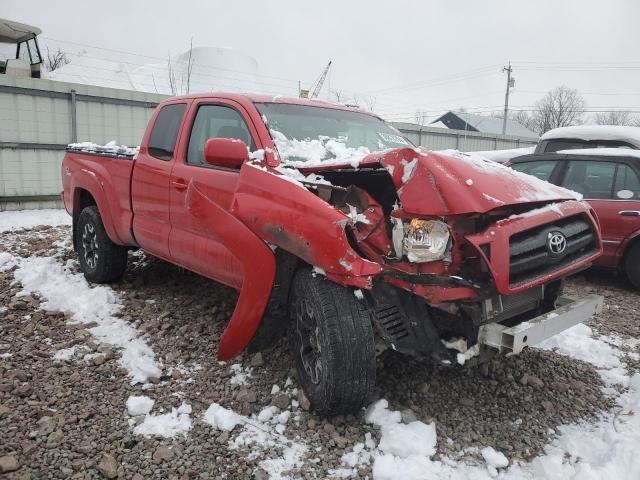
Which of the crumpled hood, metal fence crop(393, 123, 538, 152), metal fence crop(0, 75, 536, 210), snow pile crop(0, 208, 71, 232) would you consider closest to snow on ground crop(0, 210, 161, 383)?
the crumpled hood

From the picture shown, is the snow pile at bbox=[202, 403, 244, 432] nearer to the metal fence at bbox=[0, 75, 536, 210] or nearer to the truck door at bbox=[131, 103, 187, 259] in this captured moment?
the truck door at bbox=[131, 103, 187, 259]

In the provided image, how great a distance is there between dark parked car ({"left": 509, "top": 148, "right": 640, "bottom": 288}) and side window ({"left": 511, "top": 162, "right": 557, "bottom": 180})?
8.8 inches

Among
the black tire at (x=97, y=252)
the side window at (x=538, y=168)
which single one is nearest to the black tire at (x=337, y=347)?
the black tire at (x=97, y=252)

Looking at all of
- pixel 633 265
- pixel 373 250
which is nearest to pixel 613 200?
pixel 633 265

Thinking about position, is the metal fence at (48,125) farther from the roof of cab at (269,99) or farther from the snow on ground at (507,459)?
the snow on ground at (507,459)

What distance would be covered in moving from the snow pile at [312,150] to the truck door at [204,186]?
0.69 feet

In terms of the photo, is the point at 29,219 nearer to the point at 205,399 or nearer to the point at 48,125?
the point at 48,125

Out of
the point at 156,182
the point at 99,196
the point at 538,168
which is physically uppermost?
the point at 538,168

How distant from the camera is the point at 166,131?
448 cm

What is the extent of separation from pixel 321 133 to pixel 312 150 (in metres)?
0.31

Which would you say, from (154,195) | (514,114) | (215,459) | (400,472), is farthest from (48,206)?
(514,114)

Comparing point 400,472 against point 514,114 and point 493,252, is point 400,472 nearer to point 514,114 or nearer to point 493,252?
point 493,252

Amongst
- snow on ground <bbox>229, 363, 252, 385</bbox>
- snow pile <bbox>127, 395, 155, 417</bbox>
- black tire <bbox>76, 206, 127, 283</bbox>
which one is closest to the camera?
snow pile <bbox>127, 395, 155, 417</bbox>

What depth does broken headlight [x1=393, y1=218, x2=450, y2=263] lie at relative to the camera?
2.63 m
